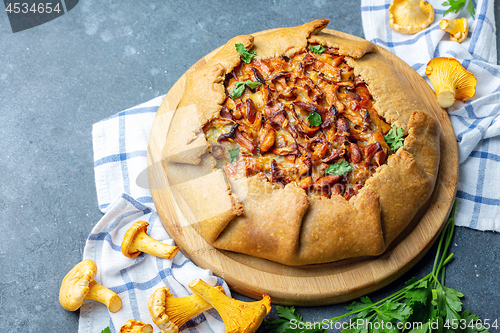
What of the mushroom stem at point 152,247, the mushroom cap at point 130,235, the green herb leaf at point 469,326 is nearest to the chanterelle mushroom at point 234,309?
the mushroom stem at point 152,247

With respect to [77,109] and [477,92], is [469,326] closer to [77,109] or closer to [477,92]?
[477,92]

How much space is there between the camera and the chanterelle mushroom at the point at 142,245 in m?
2.64

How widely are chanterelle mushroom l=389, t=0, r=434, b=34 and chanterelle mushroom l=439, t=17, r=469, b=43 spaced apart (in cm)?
15

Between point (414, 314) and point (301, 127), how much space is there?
52.7 inches

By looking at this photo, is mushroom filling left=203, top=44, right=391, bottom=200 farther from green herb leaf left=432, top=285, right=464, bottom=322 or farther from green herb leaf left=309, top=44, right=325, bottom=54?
green herb leaf left=432, top=285, right=464, bottom=322

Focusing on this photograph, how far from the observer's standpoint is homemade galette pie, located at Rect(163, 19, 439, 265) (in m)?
→ 2.44

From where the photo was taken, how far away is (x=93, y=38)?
363cm

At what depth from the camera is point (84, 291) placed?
2.53 meters

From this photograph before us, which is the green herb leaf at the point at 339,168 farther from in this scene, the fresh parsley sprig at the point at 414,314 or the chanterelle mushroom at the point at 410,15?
the chanterelle mushroom at the point at 410,15

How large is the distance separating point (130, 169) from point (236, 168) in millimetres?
1008

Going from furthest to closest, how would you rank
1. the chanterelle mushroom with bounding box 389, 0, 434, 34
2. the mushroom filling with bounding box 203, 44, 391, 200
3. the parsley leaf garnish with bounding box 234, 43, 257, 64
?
the chanterelle mushroom with bounding box 389, 0, 434, 34, the parsley leaf garnish with bounding box 234, 43, 257, 64, the mushroom filling with bounding box 203, 44, 391, 200

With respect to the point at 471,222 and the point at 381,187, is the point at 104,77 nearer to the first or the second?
the point at 381,187

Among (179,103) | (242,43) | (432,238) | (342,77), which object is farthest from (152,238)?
(432,238)

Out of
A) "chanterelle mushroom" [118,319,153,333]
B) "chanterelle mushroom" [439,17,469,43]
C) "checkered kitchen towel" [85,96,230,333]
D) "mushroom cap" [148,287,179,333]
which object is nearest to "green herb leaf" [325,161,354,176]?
"checkered kitchen towel" [85,96,230,333]
